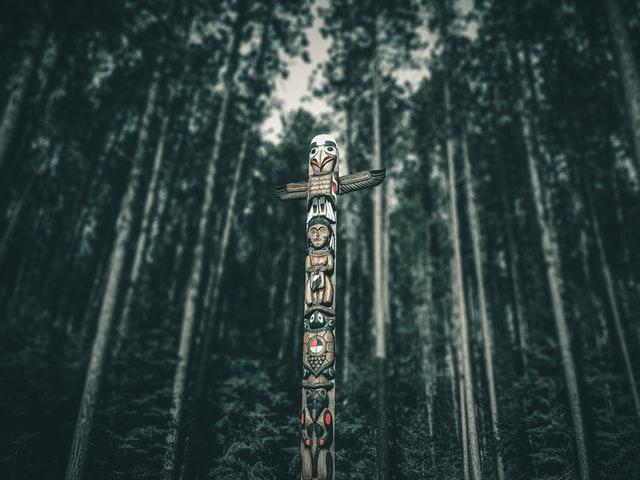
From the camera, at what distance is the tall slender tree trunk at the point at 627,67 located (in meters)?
6.87

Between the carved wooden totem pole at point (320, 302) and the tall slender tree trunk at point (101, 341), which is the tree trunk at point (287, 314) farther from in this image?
the carved wooden totem pole at point (320, 302)

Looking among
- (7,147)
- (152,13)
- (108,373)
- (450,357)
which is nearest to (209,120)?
(152,13)

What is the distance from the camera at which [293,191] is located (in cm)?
659

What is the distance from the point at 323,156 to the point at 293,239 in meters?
14.4

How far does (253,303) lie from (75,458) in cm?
1406

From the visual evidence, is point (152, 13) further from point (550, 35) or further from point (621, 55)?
point (550, 35)

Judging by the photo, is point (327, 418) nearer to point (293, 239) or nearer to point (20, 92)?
point (20, 92)

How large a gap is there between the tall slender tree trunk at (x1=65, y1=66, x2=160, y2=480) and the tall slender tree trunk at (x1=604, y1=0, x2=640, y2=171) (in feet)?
32.7

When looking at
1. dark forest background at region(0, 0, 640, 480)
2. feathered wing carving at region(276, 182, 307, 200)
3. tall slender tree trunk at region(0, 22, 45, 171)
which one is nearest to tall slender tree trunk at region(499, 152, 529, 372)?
dark forest background at region(0, 0, 640, 480)

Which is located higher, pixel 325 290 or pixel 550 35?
pixel 550 35

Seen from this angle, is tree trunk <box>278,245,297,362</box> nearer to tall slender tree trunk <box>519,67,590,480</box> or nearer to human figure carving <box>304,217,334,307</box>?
tall slender tree trunk <box>519,67,590,480</box>

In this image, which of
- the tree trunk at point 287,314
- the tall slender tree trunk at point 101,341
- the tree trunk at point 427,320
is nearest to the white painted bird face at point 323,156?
the tall slender tree trunk at point 101,341

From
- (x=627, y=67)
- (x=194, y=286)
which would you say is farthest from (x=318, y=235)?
(x=627, y=67)

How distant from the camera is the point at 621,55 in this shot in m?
7.43
